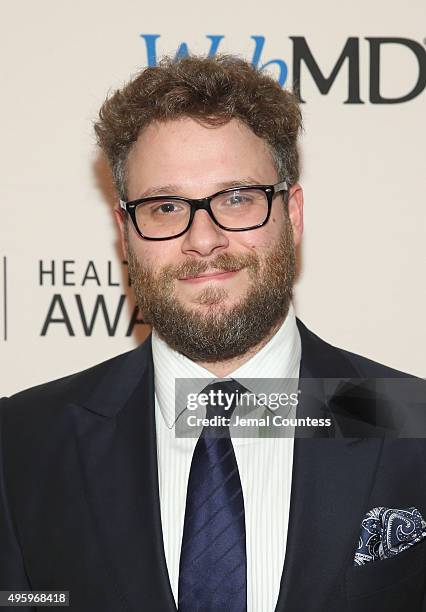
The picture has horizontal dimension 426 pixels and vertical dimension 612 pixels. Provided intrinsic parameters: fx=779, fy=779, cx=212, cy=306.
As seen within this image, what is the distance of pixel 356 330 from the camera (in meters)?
2.19

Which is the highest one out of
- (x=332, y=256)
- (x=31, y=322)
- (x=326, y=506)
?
(x=332, y=256)

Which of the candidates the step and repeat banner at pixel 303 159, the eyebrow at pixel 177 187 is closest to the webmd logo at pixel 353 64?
the step and repeat banner at pixel 303 159

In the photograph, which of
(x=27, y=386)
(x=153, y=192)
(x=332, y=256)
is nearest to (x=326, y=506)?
(x=153, y=192)

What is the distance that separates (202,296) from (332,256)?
68 cm

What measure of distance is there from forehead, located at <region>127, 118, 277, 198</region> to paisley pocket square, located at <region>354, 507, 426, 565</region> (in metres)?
0.73

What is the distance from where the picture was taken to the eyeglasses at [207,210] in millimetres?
1596

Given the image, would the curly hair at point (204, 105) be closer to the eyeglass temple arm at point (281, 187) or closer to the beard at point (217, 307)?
the eyeglass temple arm at point (281, 187)

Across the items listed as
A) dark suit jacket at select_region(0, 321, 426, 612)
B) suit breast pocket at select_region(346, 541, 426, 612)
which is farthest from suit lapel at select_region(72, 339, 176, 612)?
suit breast pocket at select_region(346, 541, 426, 612)

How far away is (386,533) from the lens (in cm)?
151

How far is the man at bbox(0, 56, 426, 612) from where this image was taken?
148 centimetres

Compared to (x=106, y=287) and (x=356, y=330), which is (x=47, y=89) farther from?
(x=356, y=330)

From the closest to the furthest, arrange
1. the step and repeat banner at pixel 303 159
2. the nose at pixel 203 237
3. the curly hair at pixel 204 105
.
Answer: the nose at pixel 203 237
the curly hair at pixel 204 105
the step and repeat banner at pixel 303 159

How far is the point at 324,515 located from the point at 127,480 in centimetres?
40

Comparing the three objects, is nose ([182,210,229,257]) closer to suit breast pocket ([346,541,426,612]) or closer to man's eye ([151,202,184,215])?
man's eye ([151,202,184,215])
